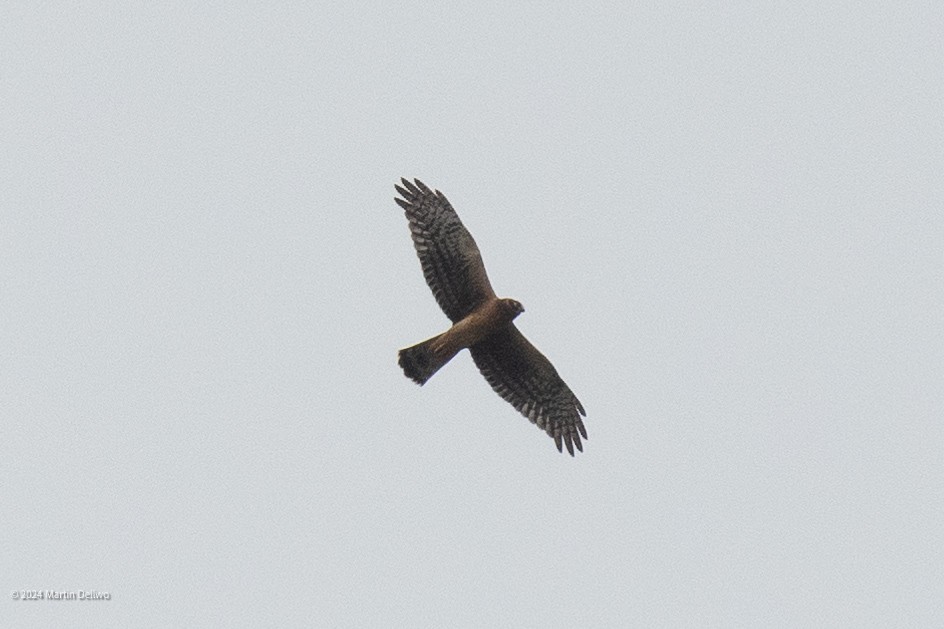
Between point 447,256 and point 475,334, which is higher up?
point 447,256

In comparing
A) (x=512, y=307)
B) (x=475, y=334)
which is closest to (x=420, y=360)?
(x=475, y=334)

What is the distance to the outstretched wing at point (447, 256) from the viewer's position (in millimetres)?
22000

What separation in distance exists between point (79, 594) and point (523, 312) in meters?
7.76

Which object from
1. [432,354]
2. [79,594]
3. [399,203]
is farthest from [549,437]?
[79,594]

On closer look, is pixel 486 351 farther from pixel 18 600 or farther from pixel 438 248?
pixel 18 600

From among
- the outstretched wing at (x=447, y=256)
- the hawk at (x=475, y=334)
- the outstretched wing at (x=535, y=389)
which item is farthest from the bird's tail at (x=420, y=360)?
the outstretched wing at (x=535, y=389)

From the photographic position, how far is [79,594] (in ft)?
61.7

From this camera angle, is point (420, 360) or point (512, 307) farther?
point (512, 307)

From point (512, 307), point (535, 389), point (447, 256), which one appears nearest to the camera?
point (512, 307)

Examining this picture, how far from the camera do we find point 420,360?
21531 millimetres

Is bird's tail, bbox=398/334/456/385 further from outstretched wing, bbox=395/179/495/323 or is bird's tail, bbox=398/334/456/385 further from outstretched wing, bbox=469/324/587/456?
outstretched wing, bbox=469/324/587/456

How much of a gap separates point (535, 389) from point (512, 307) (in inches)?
70.4

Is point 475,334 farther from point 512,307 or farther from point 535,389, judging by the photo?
point 535,389

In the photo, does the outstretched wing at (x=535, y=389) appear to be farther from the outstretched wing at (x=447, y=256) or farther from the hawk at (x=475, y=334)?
the outstretched wing at (x=447, y=256)
